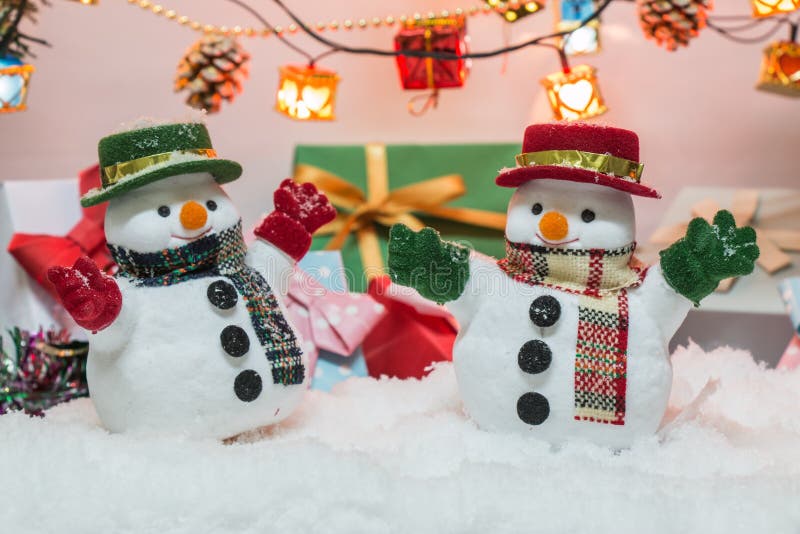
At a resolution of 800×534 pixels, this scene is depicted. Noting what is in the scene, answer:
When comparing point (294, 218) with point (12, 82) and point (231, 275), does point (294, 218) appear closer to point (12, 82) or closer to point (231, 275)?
point (231, 275)

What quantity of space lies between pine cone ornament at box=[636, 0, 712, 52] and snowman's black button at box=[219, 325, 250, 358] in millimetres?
808

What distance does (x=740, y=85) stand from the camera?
1747 mm

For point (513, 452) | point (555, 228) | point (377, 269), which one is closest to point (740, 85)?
point (377, 269)

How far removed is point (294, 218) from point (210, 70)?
0.40 meters

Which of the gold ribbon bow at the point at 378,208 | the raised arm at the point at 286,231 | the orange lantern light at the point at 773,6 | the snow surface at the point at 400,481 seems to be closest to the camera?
the snow surface at the point at 400,481

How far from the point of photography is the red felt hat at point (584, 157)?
970mm

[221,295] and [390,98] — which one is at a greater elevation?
[390,98]

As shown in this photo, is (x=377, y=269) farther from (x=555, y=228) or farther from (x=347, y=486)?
(x=347, y=486)

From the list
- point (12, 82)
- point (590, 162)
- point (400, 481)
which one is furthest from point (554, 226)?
point (12, 82)

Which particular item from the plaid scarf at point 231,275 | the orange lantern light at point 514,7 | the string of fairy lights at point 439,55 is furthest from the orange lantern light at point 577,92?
the plaid scarf at point 231,275

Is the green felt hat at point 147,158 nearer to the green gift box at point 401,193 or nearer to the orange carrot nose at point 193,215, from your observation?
the orange carrot nose at point 193,215

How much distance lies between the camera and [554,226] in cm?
98

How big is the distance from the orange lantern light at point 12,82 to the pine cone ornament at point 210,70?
0.75 ft

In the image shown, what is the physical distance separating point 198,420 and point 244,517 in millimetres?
201
